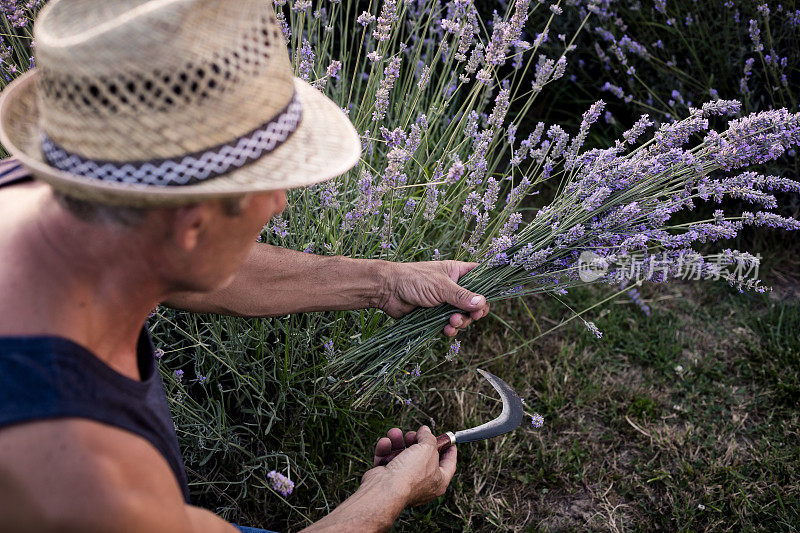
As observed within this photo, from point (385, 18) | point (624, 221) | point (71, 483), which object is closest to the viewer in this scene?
point (71, 483)

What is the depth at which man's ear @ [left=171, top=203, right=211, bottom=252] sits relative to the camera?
1.06 metres

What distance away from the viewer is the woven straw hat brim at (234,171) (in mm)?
1000

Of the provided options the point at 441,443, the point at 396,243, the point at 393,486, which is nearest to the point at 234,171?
the point at 393,486

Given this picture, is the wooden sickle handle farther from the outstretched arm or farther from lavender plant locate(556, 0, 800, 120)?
lavender plant locate(556, 0, 800, 120)

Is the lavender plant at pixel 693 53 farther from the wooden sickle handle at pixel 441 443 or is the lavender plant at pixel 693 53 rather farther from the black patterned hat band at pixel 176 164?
the black patterned hat band at pixel 176 164

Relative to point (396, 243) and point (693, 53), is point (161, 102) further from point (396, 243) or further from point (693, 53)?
point (693, 53)

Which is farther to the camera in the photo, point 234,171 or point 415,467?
point 415,467

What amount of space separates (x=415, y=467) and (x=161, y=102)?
1.07 meters

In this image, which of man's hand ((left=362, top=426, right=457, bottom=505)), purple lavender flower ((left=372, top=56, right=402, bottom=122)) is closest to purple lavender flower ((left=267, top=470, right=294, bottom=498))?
man's hand ((left=362, top=426, right=457, bottom=505))

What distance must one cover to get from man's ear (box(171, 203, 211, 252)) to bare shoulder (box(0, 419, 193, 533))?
31 centimetres

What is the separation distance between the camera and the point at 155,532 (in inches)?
40.2

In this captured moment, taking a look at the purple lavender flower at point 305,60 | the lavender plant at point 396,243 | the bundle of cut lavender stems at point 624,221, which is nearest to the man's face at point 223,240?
the lavender plant at point 396,243

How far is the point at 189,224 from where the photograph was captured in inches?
42.3

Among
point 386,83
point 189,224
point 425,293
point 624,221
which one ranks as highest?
point 189,224
